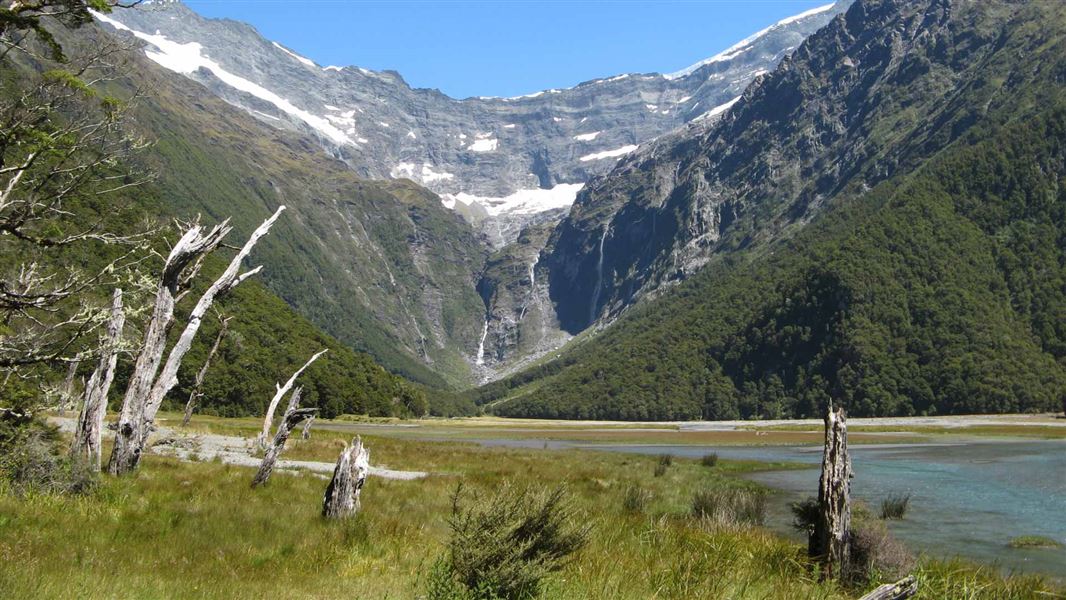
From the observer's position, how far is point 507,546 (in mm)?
8656

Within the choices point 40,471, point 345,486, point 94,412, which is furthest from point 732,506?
point 40,471

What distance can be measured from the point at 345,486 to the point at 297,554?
3.56 m

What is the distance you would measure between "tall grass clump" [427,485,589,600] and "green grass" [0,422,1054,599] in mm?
345

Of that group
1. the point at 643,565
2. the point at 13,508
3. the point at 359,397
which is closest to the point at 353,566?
Answer: the point at 643,565

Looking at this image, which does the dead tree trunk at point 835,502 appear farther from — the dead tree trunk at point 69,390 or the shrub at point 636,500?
the dead tree trunk at point 69,390

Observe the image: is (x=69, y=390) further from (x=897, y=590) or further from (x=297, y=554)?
(x=897, y=590)

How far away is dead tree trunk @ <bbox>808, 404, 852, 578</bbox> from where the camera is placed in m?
11.8

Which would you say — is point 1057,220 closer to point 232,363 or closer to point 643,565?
point 232,363

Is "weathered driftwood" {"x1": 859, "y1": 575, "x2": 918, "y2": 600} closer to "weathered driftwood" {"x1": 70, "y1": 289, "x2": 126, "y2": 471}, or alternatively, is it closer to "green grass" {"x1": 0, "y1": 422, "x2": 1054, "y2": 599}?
"green grass" {"x1": 0, "y1": 422, "x2": 1054, "y2": 599}

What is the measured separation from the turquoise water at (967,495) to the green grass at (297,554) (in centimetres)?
546

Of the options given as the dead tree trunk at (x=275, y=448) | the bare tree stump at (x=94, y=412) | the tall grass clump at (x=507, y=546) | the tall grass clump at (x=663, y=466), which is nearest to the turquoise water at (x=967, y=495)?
the tall grass clump at (x=663, y=466)

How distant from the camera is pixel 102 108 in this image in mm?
11914

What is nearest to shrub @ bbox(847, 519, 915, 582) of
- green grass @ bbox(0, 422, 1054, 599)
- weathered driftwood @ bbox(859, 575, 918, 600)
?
green grass @ bbox(0, 422, 1054, 599)

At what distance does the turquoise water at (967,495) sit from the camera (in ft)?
68.6
